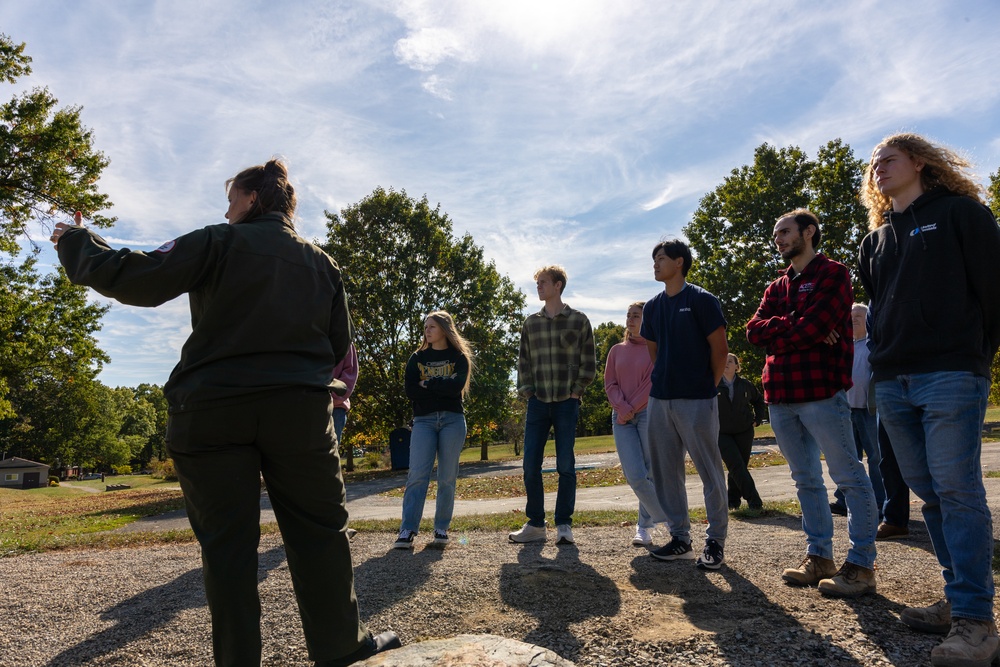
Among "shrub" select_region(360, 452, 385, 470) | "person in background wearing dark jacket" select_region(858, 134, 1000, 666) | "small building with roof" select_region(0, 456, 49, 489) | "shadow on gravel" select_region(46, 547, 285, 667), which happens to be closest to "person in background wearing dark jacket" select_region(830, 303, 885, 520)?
"person in background wearing dark jacket" select_region(858, 134, 1000, 666)

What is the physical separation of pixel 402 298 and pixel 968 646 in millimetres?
23082

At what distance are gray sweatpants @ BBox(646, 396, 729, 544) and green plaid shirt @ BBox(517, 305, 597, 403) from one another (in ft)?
3.68

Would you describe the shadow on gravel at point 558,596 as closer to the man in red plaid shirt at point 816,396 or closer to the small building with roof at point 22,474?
the man in red plaid shirt at point 816,396

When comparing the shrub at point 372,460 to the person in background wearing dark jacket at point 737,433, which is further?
the shrub at point 372,460

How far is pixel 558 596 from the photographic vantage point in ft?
12.4

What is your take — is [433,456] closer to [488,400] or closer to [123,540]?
[123,540]

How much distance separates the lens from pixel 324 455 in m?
2.73

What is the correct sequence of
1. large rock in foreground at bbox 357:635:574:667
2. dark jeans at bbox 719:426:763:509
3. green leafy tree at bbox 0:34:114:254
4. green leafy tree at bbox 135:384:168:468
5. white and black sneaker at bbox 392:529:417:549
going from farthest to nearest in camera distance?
green leafy tree at bbox 135:384:168:468 → green leafy tree at bbox 0:34:114:254 → dark jeans at bbox 719:426:763:509 → white and black sneaker at bbox 392:529:417:549 → large rock in foreground at bbox 357:635:574:667

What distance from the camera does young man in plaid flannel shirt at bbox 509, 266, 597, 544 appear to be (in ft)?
19.6

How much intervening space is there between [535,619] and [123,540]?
6026mm

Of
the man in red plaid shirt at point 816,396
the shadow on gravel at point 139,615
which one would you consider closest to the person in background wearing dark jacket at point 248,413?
the shadow on gravel at point 139,615

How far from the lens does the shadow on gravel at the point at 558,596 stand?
3121 millimetres

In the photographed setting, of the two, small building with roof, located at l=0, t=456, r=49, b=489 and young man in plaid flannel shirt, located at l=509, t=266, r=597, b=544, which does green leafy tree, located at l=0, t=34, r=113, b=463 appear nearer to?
young man in plaid flannel shirt, located at l=509, t=266, r=597, b=544

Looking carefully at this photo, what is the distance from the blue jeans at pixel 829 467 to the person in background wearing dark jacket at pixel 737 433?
3.34m
